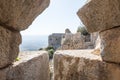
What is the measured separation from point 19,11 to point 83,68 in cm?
202

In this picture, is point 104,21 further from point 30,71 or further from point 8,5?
point 30,71

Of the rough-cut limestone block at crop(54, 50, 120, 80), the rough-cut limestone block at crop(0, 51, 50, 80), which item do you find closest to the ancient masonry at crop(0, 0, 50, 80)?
the rough-cut limestone block at crop(0, 51, 50, 80)

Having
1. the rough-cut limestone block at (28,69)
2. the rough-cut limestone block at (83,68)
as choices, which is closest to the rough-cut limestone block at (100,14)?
the rough-cut limestone block at (83,68)

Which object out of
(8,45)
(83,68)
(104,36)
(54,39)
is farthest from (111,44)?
(54,39)

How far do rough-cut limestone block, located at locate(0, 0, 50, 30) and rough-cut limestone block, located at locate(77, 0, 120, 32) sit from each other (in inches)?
28.1

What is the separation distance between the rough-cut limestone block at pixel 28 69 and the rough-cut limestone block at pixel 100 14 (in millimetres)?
1364

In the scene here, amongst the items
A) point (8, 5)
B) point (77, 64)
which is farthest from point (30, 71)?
point (8, 5)

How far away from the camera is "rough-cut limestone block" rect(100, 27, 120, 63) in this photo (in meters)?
3.37

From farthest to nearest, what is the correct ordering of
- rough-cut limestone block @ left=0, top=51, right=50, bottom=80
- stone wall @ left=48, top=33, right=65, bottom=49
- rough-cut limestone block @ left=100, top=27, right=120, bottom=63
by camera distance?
stone wall @ left=48, top=33, right=65, bottom=49 < rough-cut limestone block @ left=0, top=51, right=50, bottom=80 < rough-cut limestone block @ left=100, top=27, right=120, bottom=63

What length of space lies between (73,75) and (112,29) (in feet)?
5.02

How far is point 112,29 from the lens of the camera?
11.1 feet

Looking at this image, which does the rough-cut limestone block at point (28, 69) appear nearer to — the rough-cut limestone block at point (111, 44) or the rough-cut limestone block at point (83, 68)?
the rough-cut limestone block at point (83, 68)

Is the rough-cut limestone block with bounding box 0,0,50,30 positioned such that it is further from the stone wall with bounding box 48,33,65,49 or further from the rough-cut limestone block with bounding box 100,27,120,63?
the stone wall with bounding box 48,33,65,49

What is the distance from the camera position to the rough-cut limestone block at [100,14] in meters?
3.18
